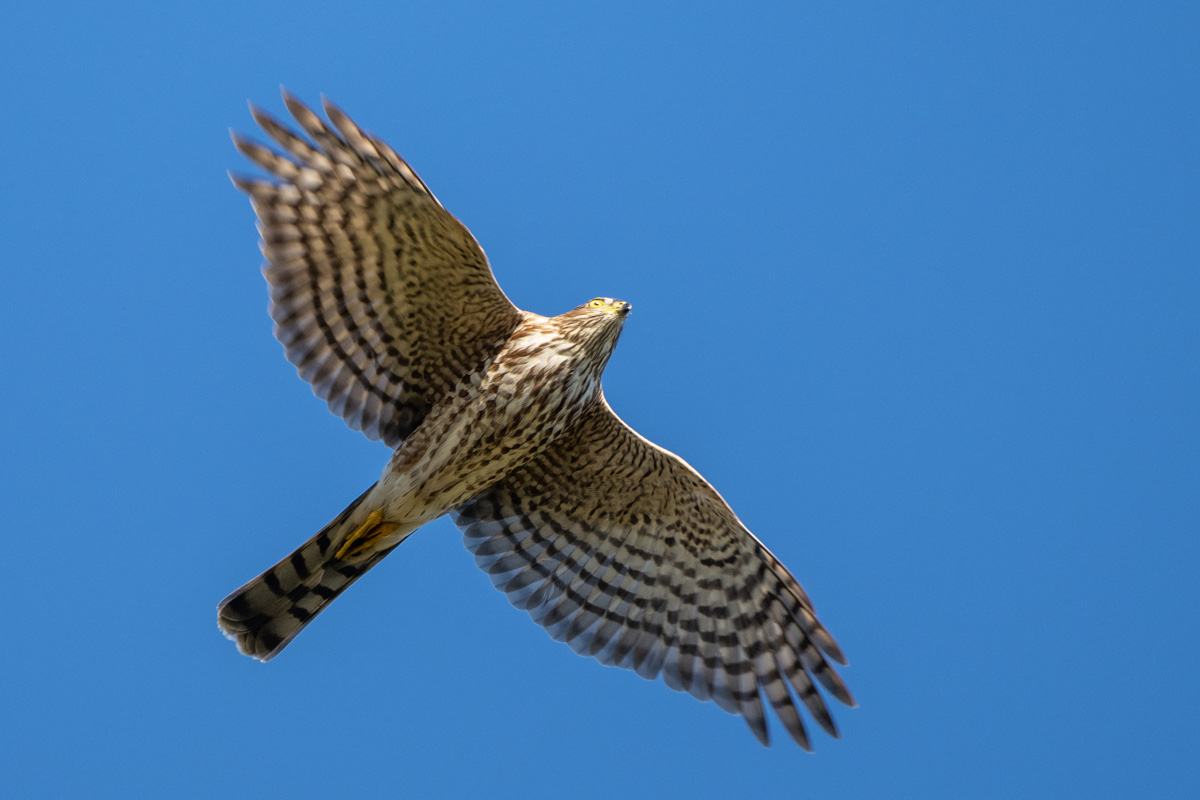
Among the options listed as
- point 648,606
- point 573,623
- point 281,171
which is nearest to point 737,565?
point 648,606

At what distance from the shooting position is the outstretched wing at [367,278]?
5.86 meters

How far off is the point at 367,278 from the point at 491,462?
1257 millimetres

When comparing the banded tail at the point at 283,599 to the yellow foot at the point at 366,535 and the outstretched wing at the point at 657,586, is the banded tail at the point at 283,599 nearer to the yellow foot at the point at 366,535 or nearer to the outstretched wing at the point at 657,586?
the yellow foot at the point at 366,535

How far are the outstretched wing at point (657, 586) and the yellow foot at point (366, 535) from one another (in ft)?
2.35

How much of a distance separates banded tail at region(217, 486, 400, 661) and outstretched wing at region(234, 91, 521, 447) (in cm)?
67

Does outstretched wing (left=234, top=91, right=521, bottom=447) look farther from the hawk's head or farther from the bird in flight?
the hawk's head

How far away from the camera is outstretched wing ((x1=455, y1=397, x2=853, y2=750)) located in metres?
6.93

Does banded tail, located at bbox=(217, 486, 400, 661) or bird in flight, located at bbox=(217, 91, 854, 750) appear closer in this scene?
bird in flight, located at bbox=(217, 91, 854, 750)

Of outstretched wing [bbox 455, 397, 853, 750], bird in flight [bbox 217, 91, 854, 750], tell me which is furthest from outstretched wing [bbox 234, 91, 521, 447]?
outstretched wing [bbox 455, 397, 853, 750]

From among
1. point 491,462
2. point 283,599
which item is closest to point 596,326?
point 491,462

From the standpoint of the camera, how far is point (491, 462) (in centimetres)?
643

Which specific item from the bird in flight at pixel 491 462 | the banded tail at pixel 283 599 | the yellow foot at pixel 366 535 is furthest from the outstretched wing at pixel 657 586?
the banded tail at pixel 283 599

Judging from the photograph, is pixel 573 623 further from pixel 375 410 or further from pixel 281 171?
pixel 281 171

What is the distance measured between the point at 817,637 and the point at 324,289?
12.1 ft
